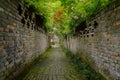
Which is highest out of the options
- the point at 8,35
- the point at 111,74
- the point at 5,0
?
the point at 5,0

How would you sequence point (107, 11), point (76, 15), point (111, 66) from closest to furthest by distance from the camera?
point (111, 66)
point (107, 11)
point (76, 15)

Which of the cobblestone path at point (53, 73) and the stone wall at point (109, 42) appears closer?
the stone wall at point (109, 42)

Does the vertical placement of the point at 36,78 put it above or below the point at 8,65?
below

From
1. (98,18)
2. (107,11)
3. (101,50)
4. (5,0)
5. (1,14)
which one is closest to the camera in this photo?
(1,14)

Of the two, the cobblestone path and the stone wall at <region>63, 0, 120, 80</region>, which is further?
the cobblestone path

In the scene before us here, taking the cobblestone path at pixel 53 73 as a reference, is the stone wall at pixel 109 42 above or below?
above

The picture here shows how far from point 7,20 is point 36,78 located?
2.51 metres

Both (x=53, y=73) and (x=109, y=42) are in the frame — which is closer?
(x=109, y=42)

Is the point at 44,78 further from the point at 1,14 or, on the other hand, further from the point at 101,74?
the point at 1,14

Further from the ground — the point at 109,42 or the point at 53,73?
the point at 109,42

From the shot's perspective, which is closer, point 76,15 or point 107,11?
point 107,11

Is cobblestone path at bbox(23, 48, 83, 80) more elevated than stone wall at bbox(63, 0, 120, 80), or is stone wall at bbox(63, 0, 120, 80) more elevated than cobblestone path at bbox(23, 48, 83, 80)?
stone wall at bbox(63, 0, 120, 80)

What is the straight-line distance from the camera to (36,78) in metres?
6.29

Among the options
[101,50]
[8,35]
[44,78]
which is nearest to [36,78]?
[44,78]
